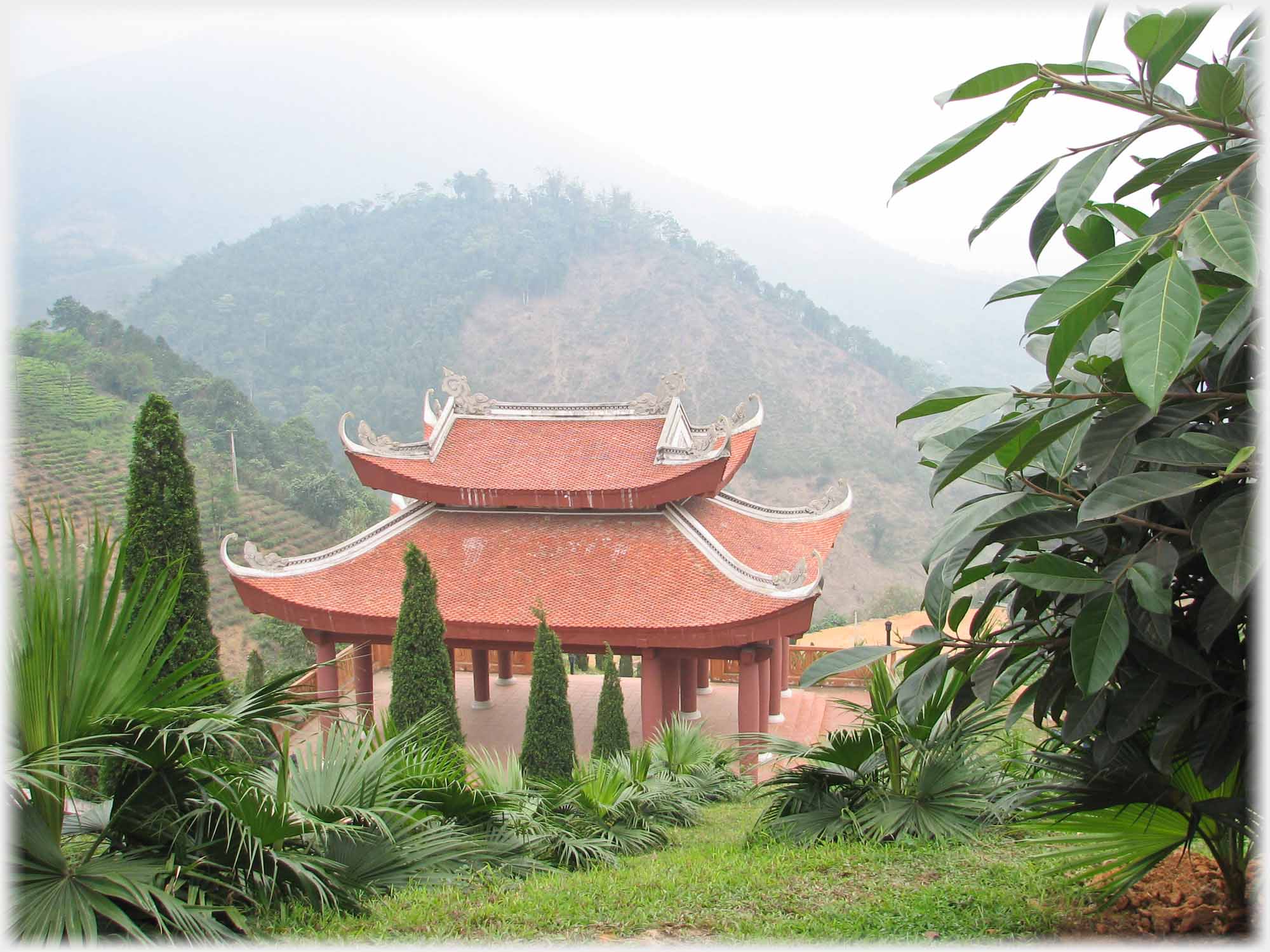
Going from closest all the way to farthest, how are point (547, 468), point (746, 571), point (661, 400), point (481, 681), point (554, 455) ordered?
point (746, 571) < point (547, 468) < point (554, 455) < point (661, 400) < point (481, 681)

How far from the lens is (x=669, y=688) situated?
11.7m

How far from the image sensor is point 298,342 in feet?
239

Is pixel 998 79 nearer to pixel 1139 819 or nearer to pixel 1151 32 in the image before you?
pixel 1151 32

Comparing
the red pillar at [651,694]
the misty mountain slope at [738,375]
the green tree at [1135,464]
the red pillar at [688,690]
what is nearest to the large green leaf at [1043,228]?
the green tree at [1135,464]

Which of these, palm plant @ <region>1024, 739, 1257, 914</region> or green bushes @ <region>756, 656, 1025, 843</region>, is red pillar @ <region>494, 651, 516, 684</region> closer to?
green bushes @ <region>756, 656, 1025, 843</region>

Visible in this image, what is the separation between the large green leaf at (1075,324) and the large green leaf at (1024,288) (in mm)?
360

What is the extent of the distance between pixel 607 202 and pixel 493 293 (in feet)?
53.9

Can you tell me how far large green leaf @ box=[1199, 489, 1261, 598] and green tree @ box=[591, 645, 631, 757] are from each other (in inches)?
330

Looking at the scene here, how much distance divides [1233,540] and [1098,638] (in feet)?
1.19

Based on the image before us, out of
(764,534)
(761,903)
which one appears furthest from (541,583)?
(761,903)

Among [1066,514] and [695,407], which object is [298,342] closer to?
[695,407]

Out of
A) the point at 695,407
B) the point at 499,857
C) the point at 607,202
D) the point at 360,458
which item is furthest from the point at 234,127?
the point at 499,857

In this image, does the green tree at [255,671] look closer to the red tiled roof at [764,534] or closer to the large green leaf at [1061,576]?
the red tiled roof at [764,534]

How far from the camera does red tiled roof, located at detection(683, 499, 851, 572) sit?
13070 mm
